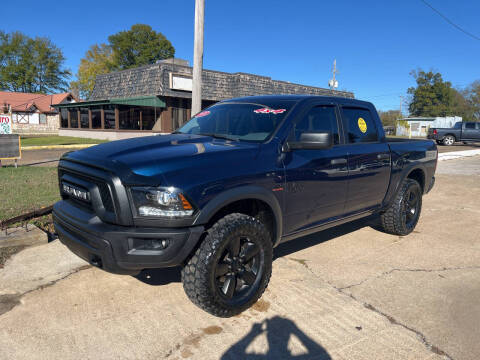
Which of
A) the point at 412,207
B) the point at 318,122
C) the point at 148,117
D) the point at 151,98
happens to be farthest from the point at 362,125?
the point at 148,117

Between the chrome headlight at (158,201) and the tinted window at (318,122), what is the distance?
1.46m

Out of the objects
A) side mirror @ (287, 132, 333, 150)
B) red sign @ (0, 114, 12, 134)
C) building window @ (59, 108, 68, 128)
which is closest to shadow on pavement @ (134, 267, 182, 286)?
side mirror @ (287, 132, 333, 150)

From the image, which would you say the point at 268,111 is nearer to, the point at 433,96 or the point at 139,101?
the point at 139,101

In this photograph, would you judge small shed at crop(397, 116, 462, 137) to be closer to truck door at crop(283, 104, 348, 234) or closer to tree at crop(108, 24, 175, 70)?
tree at crop(108, 24, 175, 70)

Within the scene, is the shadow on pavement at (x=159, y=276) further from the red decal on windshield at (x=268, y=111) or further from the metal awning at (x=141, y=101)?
the metal awning at (x=141, y=101)

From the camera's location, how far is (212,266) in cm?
273

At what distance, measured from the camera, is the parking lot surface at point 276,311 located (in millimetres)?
2537

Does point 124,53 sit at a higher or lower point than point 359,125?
higher

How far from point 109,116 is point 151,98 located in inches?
131

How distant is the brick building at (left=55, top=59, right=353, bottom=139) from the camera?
885 inches

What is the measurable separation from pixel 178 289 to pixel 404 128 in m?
51.9

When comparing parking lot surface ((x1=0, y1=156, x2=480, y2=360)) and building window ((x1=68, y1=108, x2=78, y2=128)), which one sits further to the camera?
building window ((x1=68, y1=108, x2=78, y2=128))

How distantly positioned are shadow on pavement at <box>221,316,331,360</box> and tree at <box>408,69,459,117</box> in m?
69.3

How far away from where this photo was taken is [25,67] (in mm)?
61969
